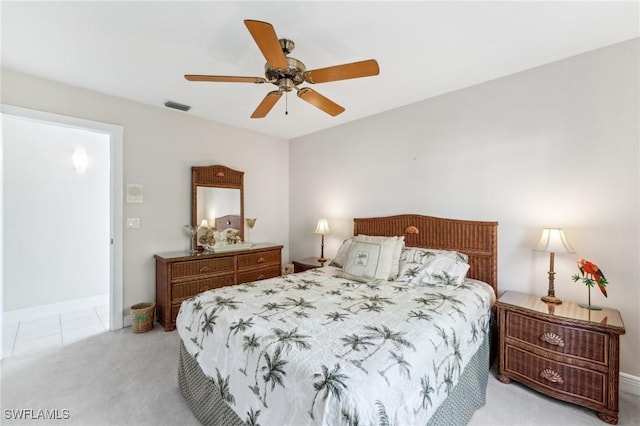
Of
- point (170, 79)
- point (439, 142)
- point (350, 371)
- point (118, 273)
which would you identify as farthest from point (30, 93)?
point (439, 142)

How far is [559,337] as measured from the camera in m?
1.93

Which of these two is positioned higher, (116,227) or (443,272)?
(116,227)

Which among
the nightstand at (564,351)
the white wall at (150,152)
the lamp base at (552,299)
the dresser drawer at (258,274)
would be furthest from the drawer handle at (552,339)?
the white wall at (150,152)

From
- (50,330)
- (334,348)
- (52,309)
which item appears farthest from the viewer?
(52,309)

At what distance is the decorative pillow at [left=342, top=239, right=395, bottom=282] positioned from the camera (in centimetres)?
261

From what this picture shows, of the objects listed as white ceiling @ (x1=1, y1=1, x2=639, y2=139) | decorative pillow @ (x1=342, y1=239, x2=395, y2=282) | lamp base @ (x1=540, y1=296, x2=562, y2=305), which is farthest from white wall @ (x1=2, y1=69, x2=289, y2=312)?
lamp base @ (x1=540, y1=296, x2=562, y2=305)

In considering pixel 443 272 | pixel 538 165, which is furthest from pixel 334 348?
pixel 538 165

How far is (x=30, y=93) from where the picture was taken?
2.61 meters

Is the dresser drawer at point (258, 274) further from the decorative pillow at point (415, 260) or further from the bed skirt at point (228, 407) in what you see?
the decorative pillow at point (415, 260)

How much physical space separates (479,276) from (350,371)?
86.0 inches

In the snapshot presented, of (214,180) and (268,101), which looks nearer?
(268,101)

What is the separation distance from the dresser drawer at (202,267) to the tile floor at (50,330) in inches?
42.5

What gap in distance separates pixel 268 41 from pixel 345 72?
529mm

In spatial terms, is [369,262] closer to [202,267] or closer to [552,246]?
[552,246]
